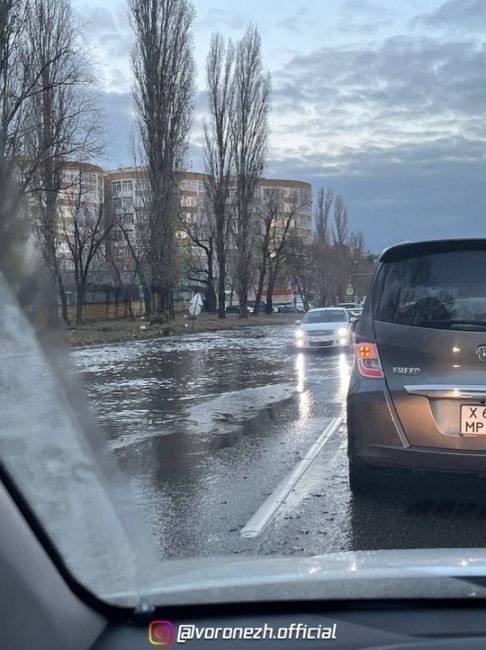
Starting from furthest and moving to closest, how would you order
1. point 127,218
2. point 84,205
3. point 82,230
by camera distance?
point 127,218 < point 82,230 < point 84,205

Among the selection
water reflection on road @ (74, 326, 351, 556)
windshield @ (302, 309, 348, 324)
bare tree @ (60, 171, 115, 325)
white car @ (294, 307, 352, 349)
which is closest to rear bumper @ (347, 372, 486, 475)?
water reflection on road @ (74, 326, 351, 556)

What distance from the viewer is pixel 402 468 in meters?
4.93

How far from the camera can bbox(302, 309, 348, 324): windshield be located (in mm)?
21516

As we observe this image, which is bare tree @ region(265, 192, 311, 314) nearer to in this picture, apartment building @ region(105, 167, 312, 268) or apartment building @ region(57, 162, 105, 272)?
apartment building @ region(105, 167, 312, 268)

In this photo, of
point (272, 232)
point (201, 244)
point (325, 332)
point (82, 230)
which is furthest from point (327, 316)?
point (272, 232)

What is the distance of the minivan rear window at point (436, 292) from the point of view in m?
4.82

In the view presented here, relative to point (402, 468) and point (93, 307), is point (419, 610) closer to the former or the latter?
point (402, 468)

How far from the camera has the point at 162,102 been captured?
35844 millimetres

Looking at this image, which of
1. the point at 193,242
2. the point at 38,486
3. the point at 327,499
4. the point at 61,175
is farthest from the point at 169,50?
the point at 38,486

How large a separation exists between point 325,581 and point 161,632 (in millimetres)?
497

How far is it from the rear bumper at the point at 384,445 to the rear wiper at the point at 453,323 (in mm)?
489

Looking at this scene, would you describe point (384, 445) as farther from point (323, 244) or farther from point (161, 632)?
point (323, 244)

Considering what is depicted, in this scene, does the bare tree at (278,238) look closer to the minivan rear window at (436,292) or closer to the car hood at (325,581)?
the minivan rear window at (436,292)

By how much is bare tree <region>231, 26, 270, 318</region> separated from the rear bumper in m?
41.3
